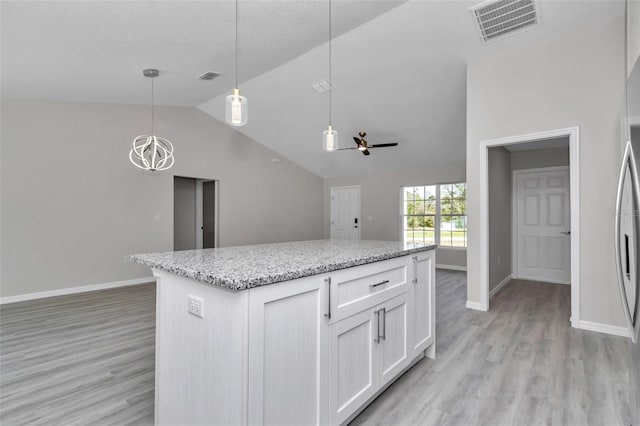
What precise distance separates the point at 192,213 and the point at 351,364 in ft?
20.7

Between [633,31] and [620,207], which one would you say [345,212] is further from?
[620,207]

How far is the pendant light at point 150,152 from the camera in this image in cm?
427

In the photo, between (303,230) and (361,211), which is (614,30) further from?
(303,230)

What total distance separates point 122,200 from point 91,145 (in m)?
0.90

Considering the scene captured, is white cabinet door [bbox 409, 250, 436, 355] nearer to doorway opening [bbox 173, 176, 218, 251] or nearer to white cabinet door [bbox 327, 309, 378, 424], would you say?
white cabinet door [bbox 327, 309, 378, 424]

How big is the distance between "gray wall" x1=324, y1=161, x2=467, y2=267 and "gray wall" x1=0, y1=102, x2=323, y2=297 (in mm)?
3111

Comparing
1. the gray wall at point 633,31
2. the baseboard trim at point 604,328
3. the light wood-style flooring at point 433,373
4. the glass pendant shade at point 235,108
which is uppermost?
the gray wall at point 633,31

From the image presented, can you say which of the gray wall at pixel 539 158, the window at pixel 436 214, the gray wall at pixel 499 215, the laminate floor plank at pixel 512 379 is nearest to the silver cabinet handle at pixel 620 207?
the laminate floor plank at pixel 512 379

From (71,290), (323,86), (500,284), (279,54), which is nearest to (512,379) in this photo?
(500,284)

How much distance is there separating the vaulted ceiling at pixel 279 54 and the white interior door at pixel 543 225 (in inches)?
55.4

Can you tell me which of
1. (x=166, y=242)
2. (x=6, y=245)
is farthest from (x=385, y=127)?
(x=6, y=245)

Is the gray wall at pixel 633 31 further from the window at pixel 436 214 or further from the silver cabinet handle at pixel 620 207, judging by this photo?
the window at pixel 436 214

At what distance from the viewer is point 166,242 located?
567 centimetres

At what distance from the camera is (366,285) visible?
175cm
